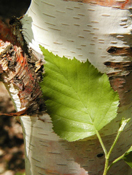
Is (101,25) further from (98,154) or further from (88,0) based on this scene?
(98,154)

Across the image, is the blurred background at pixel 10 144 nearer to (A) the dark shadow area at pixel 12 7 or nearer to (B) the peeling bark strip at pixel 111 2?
(A) the dark shadow area at pixel 12 7

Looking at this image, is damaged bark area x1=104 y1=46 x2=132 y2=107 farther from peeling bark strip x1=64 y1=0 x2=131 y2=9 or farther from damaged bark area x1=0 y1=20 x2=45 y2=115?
damaged bark area x1=0 y1=20 x2=45 y2=115

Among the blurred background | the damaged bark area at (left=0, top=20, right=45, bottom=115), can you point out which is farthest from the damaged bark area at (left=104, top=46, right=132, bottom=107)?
the blurred background

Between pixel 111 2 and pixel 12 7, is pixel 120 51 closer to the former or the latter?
pixel 111 2

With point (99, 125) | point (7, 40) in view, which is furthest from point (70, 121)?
point (7, 40)

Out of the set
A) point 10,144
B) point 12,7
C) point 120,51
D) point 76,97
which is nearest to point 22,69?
point 76,97
